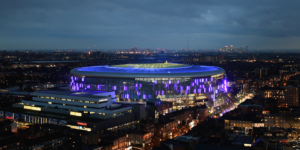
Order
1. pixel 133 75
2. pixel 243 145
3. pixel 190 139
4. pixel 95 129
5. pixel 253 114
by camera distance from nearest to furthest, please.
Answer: pixel 243 145 → pixel 190 139 → pixel 95 129 → pixel 253 114 → pixel 133 75

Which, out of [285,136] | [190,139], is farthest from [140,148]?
[285,136]

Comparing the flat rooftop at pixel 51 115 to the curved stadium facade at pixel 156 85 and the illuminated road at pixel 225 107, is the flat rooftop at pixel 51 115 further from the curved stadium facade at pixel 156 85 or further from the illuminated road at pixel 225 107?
the illuminated road at pixel 225 107

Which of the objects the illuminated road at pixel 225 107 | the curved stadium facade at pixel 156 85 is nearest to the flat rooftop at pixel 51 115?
the curved stadium facade at pixel 156 85

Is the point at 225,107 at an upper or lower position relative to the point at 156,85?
lower

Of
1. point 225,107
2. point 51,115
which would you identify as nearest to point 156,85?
point 225,107

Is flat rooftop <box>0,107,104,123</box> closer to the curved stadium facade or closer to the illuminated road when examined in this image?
the curved stadium facade

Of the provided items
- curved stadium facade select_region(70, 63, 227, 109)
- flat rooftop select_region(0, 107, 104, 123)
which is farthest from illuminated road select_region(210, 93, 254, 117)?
flat rooftop select_region(0, 107, 104, 123)

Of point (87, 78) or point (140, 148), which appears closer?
point (140, 148)

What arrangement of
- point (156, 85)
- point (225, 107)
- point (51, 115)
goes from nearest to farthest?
point (51, 115), point (156, 85), point (225, 107)

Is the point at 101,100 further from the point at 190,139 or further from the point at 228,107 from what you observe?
the point at 228,107

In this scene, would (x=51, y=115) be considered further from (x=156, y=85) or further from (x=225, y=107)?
(x=225, y=107)

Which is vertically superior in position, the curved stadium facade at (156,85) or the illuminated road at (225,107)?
the curved stadium facade at (156,85)
